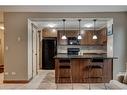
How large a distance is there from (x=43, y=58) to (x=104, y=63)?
5695 mm

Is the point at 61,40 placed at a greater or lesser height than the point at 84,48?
greater

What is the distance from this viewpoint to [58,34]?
12133mm

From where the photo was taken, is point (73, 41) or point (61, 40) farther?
point (61, 40)

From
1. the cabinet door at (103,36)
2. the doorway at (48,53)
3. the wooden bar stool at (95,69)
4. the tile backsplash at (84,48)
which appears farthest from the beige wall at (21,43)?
the doorway at (48,53)

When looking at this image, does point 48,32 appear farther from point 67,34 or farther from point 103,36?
point 103,36

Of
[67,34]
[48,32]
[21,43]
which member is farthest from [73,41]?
[21,43]

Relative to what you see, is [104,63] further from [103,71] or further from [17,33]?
[17,33]

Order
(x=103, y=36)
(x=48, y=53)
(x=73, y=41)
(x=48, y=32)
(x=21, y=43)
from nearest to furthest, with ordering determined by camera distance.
A: (x=21, y=43), (x=103, y=36), (x=73, y=41), (x=48, y=32), (x=48, y=53)

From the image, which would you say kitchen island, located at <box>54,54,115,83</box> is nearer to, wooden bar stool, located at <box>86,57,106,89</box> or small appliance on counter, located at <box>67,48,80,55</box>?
wooden bar stool, located at <box>86,57,106,89</box>

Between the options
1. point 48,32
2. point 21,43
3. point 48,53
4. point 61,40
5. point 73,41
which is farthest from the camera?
point 48,53

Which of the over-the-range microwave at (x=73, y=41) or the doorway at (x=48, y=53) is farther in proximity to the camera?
the doorway at (x=48, y=53)

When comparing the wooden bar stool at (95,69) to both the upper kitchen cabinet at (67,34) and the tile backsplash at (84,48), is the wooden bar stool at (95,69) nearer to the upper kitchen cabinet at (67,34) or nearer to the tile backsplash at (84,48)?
the upper kitchen cabinet at (67,34)

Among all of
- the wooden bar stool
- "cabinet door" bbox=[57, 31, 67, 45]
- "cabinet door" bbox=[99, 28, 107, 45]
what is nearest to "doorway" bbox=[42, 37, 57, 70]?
"cabinet door" bbox=[57, 31, 67, 45]
